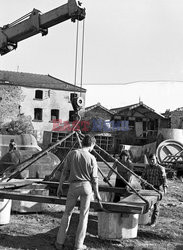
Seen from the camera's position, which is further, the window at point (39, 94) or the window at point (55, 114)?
the window at point (55, 114)

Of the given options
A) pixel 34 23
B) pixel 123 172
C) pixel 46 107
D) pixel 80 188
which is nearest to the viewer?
pixel 80 188

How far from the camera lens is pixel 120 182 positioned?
8.68m

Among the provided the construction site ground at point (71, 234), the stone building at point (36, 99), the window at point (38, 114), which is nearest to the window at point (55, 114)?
the stone building at point (36, 99)

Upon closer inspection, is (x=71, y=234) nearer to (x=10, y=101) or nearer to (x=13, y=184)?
(x=13, y=184)

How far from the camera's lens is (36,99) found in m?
39.9

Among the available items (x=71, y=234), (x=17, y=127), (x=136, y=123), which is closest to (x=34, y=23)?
(x=71, y=234)

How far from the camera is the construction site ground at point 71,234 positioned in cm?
586

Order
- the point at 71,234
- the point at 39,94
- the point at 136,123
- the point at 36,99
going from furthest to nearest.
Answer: the point at 136,123 → the point at 39,94 → the point at 36,99 → the point at 71,234

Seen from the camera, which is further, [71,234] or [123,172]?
[123,172]

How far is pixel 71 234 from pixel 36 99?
112 feet

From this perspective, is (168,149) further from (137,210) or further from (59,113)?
(59,113)

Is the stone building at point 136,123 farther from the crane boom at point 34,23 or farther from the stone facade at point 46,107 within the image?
the crane boom at point 34,23

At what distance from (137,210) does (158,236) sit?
59.7 inches

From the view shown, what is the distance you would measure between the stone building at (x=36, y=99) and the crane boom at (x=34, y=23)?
87.5ft
